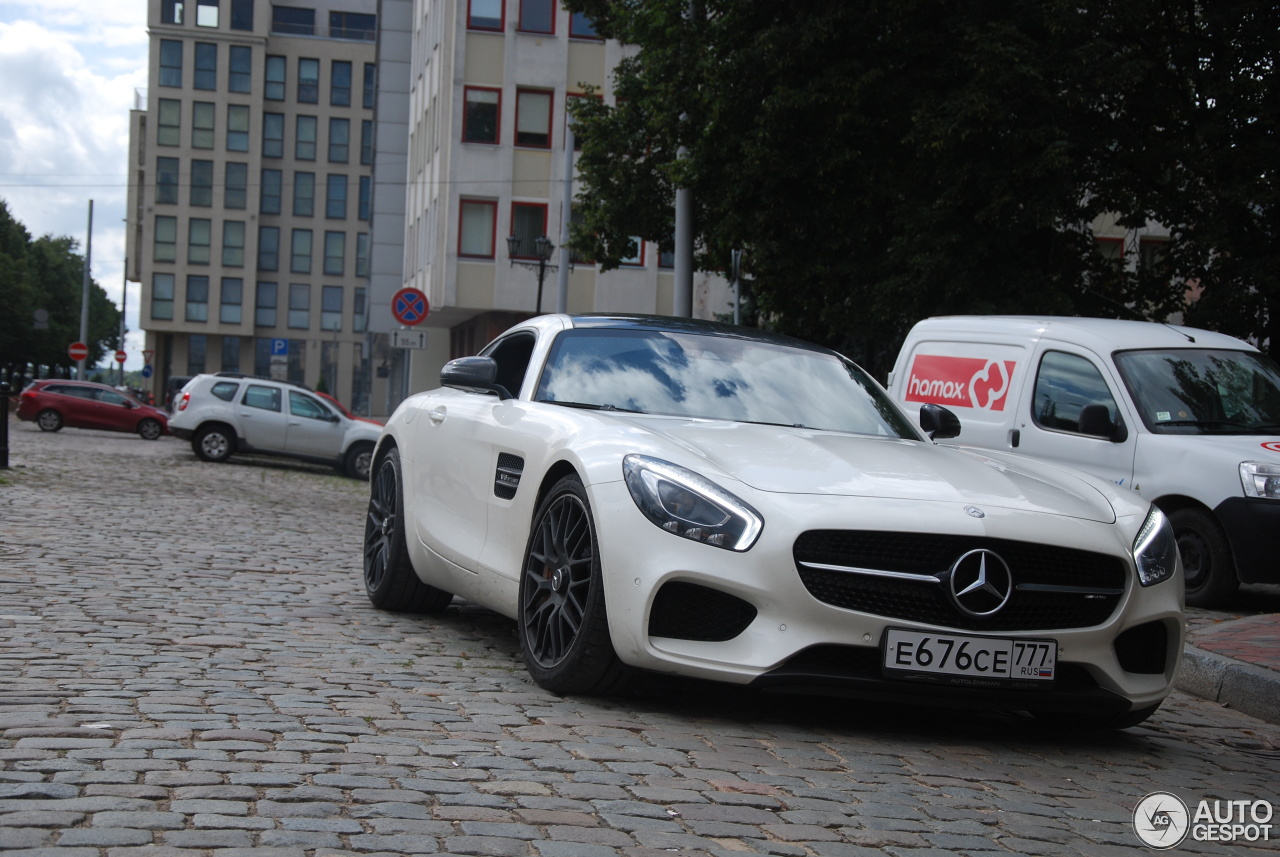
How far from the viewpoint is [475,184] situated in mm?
43844

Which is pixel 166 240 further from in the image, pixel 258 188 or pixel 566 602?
pixel 566 602

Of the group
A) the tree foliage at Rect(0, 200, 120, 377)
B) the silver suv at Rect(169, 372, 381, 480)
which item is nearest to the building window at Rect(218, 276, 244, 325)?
the tree foliage at Rect(0, 200, 120, 377)

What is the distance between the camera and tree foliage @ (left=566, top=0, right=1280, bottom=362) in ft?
55.9

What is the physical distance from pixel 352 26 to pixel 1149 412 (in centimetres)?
→ 8712

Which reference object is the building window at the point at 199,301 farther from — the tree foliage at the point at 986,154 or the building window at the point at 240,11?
the tree foliage at the point at 986,154

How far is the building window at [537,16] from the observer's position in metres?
43.8

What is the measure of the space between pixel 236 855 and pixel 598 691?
2206 millimetres

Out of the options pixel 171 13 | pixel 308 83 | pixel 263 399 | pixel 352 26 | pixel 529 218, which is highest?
pixel 352 26

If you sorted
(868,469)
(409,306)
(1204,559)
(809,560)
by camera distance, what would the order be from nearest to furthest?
(809,560)
(868,469)
(1204,559)
(409,306)

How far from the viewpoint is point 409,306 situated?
24406 millimetres

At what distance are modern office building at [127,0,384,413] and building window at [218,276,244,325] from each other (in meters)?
0.06

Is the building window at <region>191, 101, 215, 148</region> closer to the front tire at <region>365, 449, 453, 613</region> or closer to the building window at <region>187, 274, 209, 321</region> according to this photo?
the building window at <region>187, 274, 209, 321</region>

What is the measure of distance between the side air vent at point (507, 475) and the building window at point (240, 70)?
8569 centimetres

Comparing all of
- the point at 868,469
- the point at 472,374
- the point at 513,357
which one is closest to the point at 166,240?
the point at 513,357
